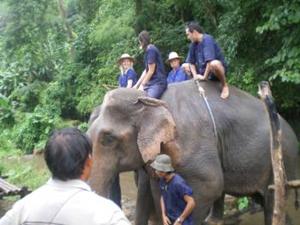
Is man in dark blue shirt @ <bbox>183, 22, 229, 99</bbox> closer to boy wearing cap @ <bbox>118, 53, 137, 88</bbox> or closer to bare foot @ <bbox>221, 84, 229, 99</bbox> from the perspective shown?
bare foot @ <bbox>221, 84, 229, 99</bbox>

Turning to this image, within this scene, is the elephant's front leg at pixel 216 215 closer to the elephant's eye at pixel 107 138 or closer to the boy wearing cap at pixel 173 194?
the boy wearing cap at pixel 173 194

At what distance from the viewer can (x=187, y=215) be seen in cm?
560

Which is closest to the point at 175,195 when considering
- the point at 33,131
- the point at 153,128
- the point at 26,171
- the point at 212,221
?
the point at 153,128

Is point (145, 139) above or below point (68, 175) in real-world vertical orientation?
below

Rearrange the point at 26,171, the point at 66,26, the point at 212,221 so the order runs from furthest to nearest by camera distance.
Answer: the point at 66,26 → the point at 26,171 → the point at 212,221

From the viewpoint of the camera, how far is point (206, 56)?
650cm

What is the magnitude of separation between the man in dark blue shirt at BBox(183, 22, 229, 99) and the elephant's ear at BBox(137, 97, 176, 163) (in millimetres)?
854

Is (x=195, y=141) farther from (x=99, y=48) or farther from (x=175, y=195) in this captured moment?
(x=99, y=48)

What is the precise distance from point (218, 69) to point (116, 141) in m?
1.45

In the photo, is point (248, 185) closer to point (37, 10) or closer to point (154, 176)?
point (154, 176)

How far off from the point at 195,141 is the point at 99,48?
41.7 ft

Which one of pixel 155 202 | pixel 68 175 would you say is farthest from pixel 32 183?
pixel 68 175

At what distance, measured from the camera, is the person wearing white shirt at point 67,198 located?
92.1 inches

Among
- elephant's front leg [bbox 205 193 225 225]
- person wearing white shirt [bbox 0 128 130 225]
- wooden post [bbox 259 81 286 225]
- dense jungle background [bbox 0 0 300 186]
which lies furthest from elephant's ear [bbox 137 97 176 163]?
person wearing white shirt [bbox 0 128 130 225]
